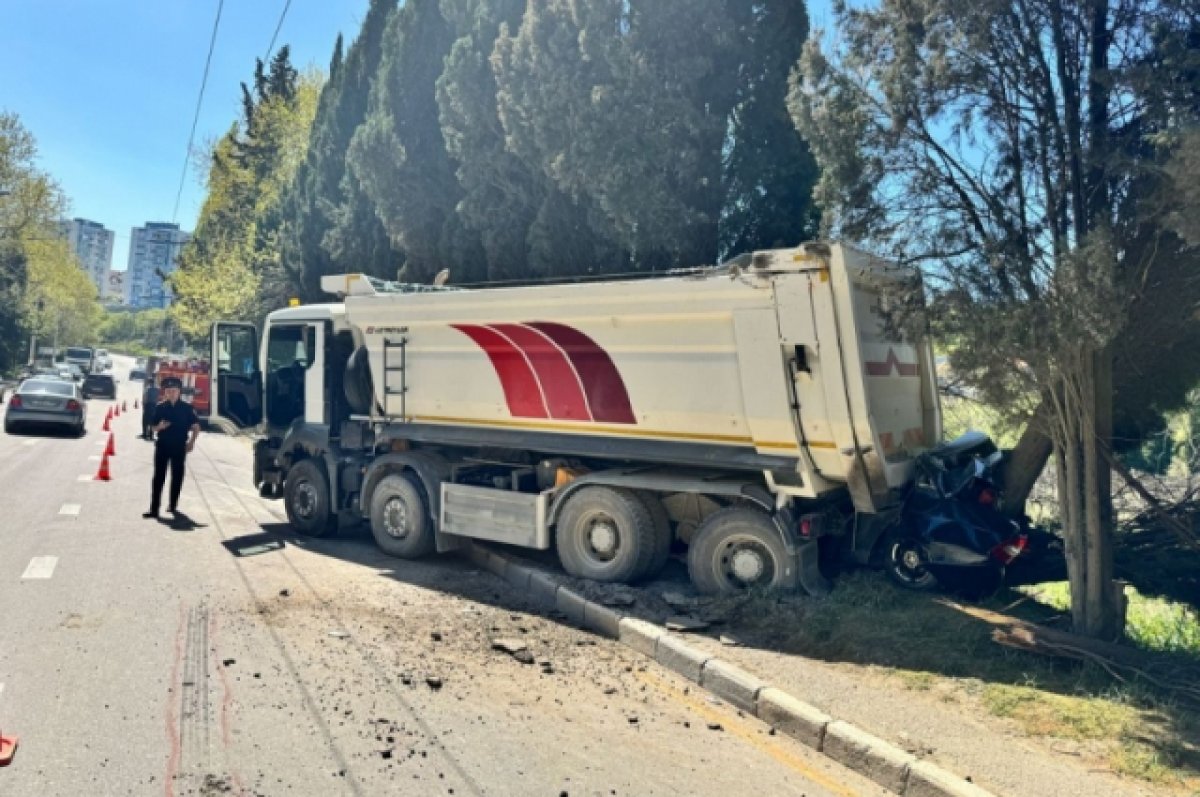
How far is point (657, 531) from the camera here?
745 cm

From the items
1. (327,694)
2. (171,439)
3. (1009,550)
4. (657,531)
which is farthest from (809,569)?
(171,439)

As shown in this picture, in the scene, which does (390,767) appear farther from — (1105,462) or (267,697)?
(1105,462)

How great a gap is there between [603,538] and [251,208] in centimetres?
3545

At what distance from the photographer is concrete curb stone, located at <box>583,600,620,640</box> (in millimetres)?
6309

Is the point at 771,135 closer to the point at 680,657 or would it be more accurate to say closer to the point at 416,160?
the point at 680,657

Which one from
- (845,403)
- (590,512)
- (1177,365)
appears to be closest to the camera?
(845,403)

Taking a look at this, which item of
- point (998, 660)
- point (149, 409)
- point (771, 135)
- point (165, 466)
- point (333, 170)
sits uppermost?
point (333, 170)

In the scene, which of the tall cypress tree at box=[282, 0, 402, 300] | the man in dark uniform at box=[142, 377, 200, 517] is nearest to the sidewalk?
the man in dark uniform at box=[142, 377, 200, 517]

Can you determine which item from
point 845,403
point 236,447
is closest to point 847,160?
point 845,403

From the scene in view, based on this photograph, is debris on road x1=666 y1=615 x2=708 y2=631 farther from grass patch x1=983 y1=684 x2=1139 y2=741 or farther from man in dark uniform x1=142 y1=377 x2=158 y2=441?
man in dark uniform x1=142 y1=377 x2=158 y2=441

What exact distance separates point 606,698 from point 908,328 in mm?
3209

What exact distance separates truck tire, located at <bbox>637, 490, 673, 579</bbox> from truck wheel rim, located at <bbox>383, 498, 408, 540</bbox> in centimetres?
285

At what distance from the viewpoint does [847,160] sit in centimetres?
604

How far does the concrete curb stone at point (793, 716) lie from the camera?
4.45 meters
